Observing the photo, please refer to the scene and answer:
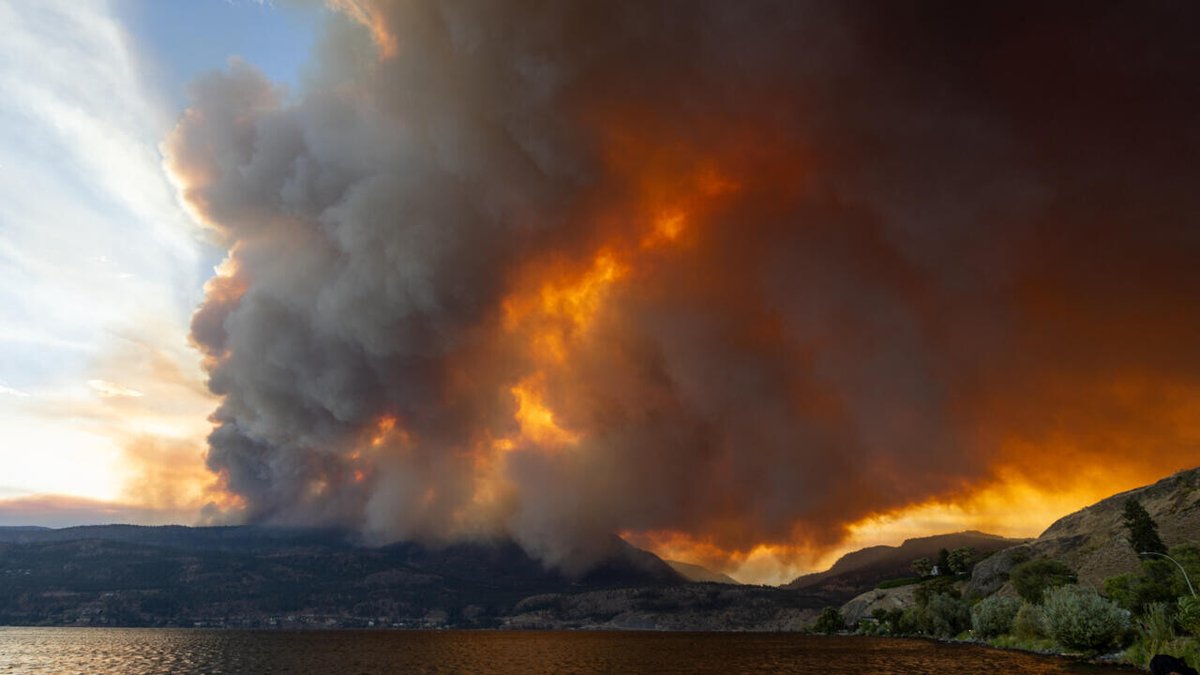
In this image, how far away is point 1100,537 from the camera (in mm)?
178750

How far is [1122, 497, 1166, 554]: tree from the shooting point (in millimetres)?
139500

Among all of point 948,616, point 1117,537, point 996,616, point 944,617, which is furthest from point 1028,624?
point 1117,537

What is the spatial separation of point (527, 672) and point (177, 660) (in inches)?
3102

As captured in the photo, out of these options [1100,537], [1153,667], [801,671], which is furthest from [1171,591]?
[1100,537]

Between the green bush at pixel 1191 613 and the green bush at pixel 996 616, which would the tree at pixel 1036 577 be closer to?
the green bush at pixel 996 616

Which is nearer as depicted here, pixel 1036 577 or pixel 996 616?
pixel 996 616

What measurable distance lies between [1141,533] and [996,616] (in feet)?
157

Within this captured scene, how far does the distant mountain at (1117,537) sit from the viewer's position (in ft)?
492

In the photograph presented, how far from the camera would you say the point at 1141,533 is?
473 feet

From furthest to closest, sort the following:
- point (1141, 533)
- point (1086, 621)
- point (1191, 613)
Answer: point (1141, 533) < point (1086, 621) < point (1191, 613)

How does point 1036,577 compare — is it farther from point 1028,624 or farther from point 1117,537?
point 1117,537

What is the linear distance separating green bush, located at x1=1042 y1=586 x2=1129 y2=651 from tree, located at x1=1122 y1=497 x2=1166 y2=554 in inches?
2876

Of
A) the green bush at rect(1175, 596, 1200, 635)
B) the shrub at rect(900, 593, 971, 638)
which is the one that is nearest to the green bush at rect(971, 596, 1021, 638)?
the shrub at rect(900, 593, 971, 638)

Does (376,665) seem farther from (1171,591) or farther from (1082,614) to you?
(1171,591)
